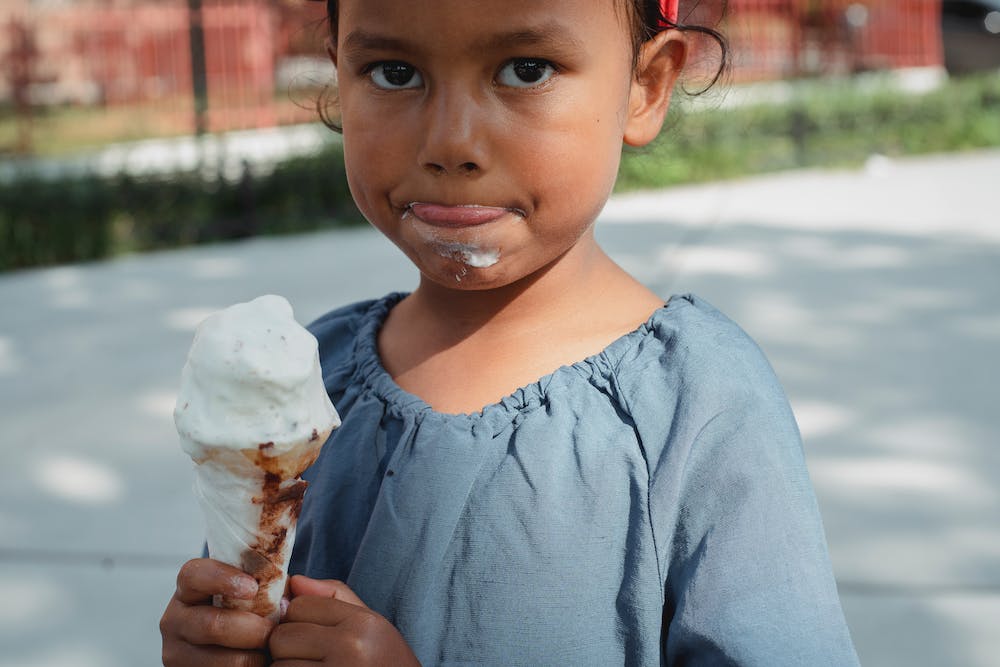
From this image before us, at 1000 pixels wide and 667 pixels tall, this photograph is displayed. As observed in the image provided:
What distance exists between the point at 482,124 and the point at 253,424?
0.41 m

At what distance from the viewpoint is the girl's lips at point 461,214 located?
53.4 inches

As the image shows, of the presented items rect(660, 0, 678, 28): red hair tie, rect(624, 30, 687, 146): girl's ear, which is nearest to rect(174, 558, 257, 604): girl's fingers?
rect(624, 30, 687, 146): girl's ear

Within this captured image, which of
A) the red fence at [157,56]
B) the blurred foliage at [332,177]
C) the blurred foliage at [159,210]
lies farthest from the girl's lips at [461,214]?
the red fence at [157,56]

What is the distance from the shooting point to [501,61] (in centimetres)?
134

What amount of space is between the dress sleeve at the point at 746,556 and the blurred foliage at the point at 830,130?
7.42 meters

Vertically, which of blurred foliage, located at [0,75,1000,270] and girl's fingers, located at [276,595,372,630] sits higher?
girl's fingers, located at [276,595,372,630]

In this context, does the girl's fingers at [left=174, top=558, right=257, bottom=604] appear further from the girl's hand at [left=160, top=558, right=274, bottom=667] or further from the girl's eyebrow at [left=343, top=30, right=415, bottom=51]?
the girl's eyebrow at [left=343, top=30, right=415, bottom=51]

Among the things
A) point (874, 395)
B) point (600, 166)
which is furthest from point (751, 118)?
point (600, 166)

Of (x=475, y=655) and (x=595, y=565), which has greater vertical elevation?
(x=595, y=565)

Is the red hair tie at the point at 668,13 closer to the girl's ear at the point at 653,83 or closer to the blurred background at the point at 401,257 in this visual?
the girl's ear at the point at 653,83

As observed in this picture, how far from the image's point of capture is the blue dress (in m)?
1.29

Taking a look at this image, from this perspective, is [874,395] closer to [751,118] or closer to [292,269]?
[292,269]

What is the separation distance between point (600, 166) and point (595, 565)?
459 mm

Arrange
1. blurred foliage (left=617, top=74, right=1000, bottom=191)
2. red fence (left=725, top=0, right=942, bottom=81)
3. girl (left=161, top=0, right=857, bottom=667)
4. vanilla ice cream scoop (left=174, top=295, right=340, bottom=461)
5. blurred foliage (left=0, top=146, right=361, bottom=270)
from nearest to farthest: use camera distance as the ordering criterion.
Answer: vanilla ice cream scoop (left=174, top=295, right=340, bottom=461) < girl (left=161, top=0, right=857, bottom=667) < blurred foliage (left=0, top=146, right=361, bottom=270) < blurred foliage (left=617, top=74, right=1000, bottom=191) < red fence (left=725, top=0, right=942, bottom=81)
